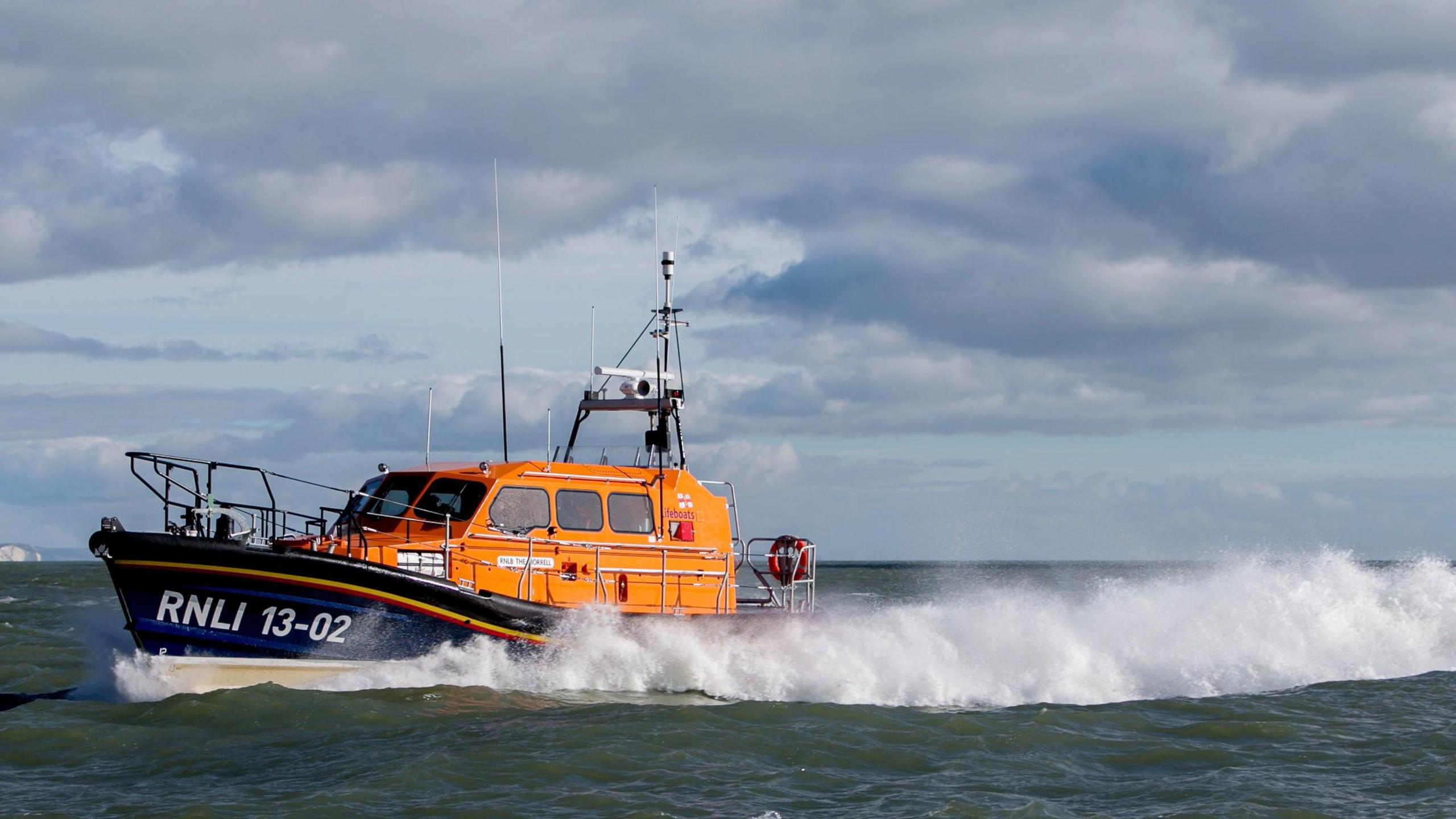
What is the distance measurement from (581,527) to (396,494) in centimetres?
171

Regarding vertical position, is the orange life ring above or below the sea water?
above

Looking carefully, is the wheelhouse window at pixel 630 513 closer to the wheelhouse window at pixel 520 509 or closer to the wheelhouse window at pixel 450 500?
the wheelhouse window at pixel 520 509

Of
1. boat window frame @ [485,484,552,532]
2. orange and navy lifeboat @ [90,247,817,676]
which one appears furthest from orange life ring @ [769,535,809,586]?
boat window frame @ [485,484,552,532]

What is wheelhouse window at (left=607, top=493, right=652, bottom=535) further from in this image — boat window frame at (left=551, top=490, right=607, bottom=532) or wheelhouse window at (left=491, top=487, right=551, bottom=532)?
wheelhouse window at (left=491, top=487, right=551, bottom=532)

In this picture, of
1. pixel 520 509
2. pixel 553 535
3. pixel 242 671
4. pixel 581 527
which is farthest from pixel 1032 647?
pixel 242 671

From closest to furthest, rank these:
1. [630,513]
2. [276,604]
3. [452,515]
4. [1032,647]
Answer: [276,604], [452,515], [630,513], [1032,647]

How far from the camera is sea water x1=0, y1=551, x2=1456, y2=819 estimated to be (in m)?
7.83

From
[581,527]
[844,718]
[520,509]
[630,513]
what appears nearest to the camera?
[844,718]

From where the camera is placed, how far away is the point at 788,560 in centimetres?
1348

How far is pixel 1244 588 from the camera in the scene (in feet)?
50.8

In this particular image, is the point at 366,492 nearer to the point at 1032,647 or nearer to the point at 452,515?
the point at 452,515

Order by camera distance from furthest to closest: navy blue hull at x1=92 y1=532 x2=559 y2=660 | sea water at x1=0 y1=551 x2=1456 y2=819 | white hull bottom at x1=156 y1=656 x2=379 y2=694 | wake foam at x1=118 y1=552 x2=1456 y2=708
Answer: wake foam at x1=118 y1=552 x2=1456 y2=708, white hull bottom at x1=156 y1=656 x2=379 y2=694, navy blue hull at x1=92 y1=532 x2=559 y2=660, sea water at x1=0 y1=551 x2=1456 y2=819

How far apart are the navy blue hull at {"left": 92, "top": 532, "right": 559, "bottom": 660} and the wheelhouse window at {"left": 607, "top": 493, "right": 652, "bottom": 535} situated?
66.9 inches

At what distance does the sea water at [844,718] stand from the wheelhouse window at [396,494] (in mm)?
1716
